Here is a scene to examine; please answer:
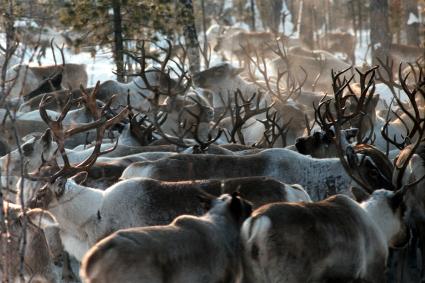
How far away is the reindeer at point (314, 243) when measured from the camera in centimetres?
495

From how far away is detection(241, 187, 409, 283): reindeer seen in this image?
495 cm

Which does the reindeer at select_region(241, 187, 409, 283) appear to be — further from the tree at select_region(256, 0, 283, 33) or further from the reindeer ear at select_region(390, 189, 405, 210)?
the tree at select_region(256, 0, 283, 33)

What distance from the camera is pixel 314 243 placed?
16.6ft

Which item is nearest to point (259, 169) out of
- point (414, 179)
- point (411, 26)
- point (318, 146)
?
point (318, 146)

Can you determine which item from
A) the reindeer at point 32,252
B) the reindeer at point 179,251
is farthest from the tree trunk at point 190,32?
the reindeer at point 179,251

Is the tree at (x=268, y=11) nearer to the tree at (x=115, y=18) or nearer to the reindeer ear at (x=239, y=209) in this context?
the tree at (x=115, y=18)

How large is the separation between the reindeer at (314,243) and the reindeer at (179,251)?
159mm

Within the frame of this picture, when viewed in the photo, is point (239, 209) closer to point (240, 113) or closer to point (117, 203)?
point (117, 203)

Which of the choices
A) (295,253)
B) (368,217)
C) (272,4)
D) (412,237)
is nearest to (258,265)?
(295,253)

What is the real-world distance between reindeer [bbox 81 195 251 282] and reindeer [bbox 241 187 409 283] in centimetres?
16

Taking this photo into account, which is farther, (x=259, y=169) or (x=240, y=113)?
(x=240, y=113)

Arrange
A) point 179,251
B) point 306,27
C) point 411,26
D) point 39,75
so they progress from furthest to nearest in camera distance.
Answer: point 411,26, point 306,27, point 39,75, point 179,251

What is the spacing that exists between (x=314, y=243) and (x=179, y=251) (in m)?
0.86

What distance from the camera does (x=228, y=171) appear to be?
740cm
